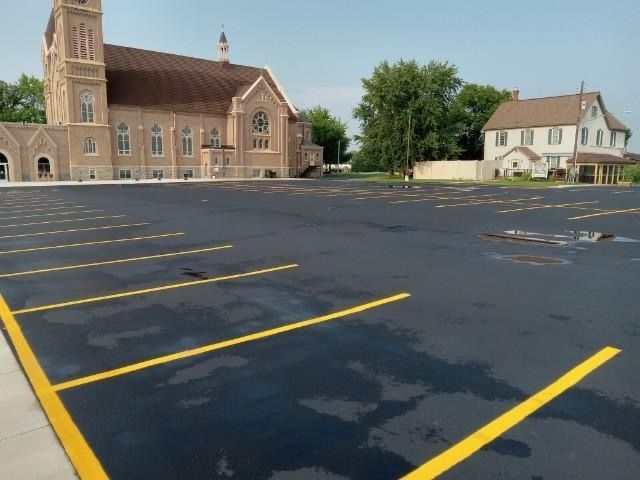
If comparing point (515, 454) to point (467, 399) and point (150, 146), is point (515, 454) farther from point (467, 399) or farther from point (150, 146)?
point (150, 146)

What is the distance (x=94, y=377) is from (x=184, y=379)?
90 cm

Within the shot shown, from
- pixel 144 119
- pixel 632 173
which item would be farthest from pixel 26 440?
pixel 632 173

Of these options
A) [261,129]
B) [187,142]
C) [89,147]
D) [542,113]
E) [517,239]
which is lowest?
[517,239]

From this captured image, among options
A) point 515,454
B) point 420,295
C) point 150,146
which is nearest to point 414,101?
point 150,146

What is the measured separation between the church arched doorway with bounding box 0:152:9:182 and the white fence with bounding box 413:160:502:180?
166ft

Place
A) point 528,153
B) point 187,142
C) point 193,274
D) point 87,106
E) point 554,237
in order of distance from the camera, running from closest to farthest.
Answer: point 193,274
point 554,237
point 87,106
point 528,153
point 187,142

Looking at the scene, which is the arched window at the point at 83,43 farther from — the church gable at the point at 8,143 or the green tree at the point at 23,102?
the green tree at the point at 23,102

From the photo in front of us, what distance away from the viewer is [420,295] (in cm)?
738

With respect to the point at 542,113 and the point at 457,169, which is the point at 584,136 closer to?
the point at 542,113

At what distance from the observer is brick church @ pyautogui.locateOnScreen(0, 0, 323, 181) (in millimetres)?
52875

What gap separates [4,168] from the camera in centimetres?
5109

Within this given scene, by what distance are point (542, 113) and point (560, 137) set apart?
4.79m

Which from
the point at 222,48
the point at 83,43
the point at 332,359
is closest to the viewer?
the point at 332,359

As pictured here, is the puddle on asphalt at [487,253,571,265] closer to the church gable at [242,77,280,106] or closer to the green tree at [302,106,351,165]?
the church gable at [242,77,280,106]
